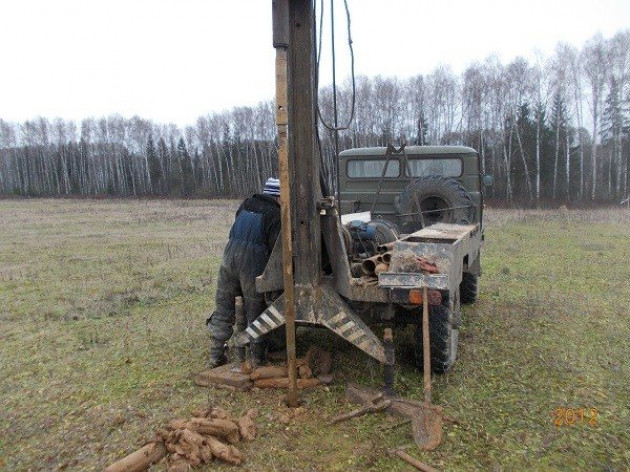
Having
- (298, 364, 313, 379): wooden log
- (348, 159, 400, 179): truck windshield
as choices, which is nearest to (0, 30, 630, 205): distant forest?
(348, 159, 400, 179): truck windshield

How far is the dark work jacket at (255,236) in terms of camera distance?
4.40 metres

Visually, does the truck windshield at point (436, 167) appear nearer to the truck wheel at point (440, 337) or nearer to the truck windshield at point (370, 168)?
the truck windshield at point (370, 168)

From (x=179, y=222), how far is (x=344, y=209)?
1474cm

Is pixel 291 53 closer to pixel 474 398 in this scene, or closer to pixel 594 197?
pixel 474 398

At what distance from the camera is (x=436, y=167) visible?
7148mm

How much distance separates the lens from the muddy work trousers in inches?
176

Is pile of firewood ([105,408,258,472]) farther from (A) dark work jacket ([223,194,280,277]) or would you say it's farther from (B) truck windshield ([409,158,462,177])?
(B) truck windshield ([409,158,462,177])

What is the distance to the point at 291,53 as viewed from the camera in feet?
12.3

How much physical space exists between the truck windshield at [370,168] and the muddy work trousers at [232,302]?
11.1 feet

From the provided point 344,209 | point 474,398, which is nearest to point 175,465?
point 474,398

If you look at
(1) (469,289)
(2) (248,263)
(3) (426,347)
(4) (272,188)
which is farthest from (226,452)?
(1) (469,289)

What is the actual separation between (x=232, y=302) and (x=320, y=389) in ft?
3.76

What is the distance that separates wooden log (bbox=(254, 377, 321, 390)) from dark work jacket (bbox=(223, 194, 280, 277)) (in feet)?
2.94
